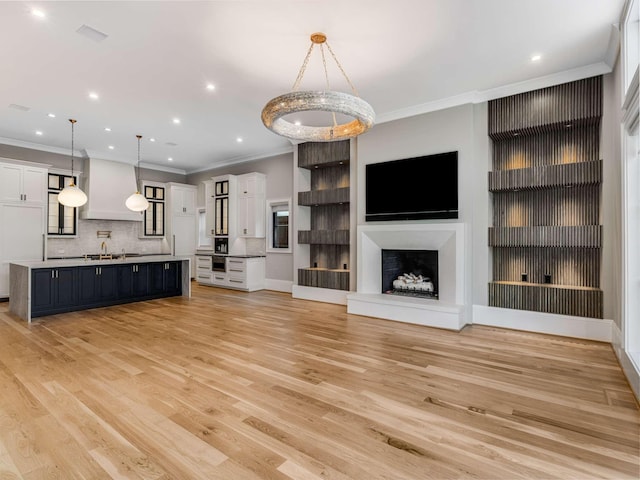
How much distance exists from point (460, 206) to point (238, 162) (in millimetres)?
6155

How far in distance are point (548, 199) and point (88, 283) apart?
7.57m

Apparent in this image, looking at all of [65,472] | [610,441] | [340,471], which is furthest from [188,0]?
[610,441]

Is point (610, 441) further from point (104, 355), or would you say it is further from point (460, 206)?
point (104, 355)

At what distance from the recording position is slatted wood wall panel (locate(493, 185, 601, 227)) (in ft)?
14.5

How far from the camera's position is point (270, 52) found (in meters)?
3.77

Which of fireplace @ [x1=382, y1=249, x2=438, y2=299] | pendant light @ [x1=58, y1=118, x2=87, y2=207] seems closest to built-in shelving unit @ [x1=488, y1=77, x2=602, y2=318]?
fireplace @ [x1=382, y1=249, x2=438, y2=299]

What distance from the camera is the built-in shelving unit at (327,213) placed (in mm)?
6512

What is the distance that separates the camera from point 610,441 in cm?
207

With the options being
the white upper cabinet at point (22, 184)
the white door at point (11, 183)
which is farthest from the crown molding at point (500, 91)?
the white door at point (11, 183)

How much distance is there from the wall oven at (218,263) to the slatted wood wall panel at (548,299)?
6.12 m

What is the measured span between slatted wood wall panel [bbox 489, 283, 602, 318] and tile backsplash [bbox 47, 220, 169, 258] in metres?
8.59

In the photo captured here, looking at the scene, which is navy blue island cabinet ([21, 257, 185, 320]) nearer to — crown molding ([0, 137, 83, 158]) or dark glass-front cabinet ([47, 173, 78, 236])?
dark glass-front cabinet ([47, 173, 78, 236])

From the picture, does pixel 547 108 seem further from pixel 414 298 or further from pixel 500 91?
pixel 414 298

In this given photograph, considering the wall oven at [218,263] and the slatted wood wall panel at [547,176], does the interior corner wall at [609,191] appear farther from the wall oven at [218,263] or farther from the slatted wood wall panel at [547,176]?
the wall oven at [218,263]
